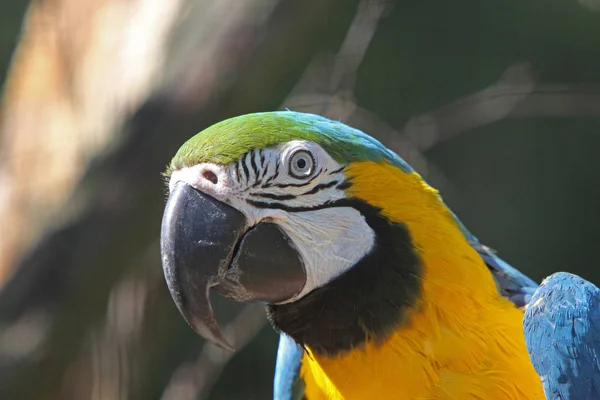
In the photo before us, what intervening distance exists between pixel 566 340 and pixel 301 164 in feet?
1.69

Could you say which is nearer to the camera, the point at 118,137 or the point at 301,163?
the point at 301,163

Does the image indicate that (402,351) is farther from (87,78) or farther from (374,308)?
(87,78)

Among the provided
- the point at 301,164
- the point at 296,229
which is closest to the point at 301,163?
the point at 301,164

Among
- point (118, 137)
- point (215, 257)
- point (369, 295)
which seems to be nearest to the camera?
point (215, 257)

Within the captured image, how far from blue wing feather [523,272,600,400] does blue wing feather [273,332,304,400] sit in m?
0.48

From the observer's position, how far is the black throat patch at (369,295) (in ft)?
3.91

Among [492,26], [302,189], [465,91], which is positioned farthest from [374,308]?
[492,26]

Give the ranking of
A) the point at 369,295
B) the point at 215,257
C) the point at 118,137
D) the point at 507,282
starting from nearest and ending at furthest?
the point at 215,257 → the point at 369,295 → the point at 507,282 → the point at 118,137

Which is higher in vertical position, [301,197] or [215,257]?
[301,197]

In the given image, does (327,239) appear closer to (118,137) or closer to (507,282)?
(507,282)

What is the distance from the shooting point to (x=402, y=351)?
3.95 ft

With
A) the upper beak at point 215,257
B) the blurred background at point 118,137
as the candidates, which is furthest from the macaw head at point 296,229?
the blurred background at point 118,137

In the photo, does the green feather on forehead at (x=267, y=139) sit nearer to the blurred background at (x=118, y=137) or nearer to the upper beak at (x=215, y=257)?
the upper beak at (x=215, y=257)

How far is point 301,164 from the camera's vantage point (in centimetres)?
116
